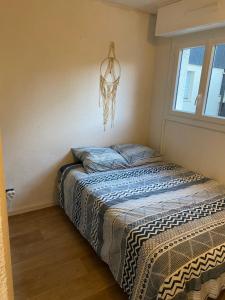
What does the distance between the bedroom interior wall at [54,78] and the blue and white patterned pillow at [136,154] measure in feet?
0.72

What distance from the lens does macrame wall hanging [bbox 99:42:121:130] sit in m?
2.70

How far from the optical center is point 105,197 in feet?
6.32

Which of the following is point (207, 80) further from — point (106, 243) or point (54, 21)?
point (106, 243)

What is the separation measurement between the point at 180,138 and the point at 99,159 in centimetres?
103

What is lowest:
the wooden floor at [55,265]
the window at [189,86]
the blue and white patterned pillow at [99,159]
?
the wooden floor at [55,265]

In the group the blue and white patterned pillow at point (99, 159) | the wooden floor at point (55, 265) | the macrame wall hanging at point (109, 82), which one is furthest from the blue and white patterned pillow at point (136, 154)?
the wooden floor at point (55, 265)

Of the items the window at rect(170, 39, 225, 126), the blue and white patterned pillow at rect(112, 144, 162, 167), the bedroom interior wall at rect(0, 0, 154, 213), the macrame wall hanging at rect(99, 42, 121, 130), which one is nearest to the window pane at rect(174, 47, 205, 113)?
the window at rect(170, 39, 225, 126)

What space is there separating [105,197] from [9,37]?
1.69 meters

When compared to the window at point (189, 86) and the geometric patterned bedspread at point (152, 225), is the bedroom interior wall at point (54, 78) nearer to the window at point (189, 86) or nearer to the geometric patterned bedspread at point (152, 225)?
the geometric patterned bedspread at point (152, 225)

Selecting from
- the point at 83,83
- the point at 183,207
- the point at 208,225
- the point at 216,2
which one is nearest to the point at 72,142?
the point at 83,83

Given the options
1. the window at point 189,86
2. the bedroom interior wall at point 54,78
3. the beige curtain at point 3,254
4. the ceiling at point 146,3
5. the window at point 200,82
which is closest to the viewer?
the beige curtain at point 3,254

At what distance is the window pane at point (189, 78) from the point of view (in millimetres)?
2533

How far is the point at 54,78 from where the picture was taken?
243 cm

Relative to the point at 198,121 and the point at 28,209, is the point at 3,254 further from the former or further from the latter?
the point at 198,121
